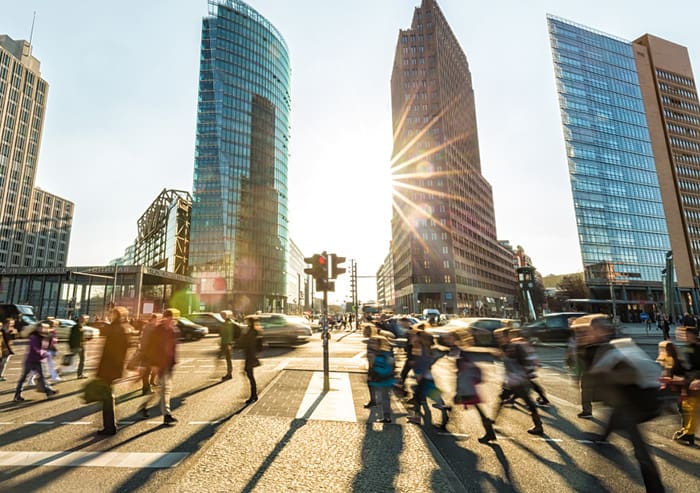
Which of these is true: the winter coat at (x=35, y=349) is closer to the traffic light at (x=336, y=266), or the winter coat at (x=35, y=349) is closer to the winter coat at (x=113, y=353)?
the winter coat at (x=113, y=353)

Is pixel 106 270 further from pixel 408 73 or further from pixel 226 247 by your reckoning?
pixel 408 73

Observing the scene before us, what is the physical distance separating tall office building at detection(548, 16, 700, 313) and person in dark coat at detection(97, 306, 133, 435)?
83.8 metres

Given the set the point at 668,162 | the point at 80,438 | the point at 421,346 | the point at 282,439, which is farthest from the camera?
the point at 668,162

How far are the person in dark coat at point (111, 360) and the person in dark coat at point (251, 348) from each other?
234 cm

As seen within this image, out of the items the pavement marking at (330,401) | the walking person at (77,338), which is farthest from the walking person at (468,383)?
the walking person at (77,338)

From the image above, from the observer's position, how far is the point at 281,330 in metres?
17.9

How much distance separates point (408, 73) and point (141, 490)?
3778 inches

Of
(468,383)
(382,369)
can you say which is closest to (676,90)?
(468,383)

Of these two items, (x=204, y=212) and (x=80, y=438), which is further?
(x=204, y=212)

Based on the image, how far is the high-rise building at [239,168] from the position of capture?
Result: 229 ft

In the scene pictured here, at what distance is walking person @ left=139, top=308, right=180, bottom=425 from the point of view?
599 cm

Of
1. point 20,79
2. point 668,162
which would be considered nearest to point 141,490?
point 668,162

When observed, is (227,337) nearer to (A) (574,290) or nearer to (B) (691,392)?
(B) (691,392)

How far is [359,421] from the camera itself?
19.3 ft
